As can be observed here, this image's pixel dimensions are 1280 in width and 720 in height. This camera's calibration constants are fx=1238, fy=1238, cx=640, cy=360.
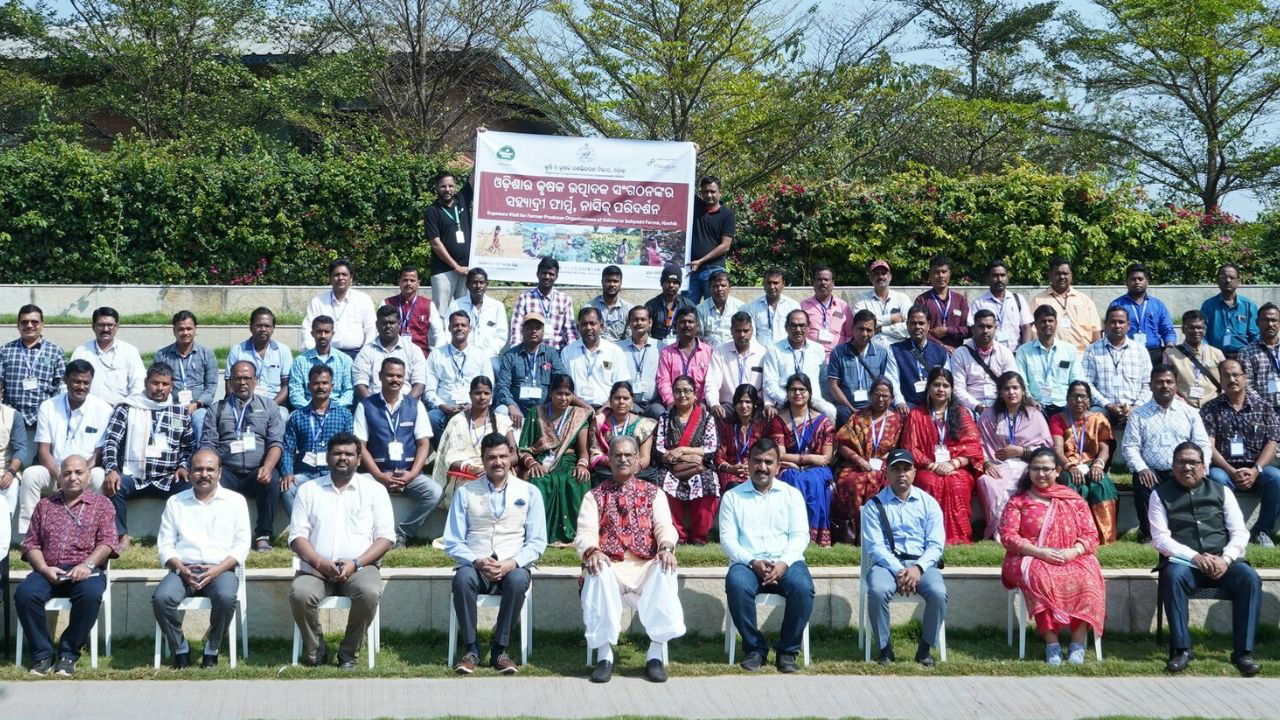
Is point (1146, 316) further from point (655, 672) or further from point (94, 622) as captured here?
point (94, 622)

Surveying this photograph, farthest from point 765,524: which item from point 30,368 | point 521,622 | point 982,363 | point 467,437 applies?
point 30,368

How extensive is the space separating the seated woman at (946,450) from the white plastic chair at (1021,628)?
3.74 feet

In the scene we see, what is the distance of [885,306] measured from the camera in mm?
11867

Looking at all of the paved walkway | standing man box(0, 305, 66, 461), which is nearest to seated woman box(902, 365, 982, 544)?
the paved walkway

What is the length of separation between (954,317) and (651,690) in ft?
19.0

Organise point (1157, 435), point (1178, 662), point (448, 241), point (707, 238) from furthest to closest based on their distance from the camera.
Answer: point (707, 238) < point (448, 241) < point (1157, 435) < point (1178, 662)

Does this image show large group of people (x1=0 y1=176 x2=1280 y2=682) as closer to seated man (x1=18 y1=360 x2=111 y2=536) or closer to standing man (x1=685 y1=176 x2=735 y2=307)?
seated man (x1=18 y1=360 x2=111 y2=536)

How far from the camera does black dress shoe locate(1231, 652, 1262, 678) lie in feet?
24.7

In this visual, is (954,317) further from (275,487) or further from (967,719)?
(275,487)

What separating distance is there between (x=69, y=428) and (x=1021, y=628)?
7.10 metres

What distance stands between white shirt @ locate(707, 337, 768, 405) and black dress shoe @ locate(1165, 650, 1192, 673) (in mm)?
4001

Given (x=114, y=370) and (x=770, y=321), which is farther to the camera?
(x=770, y=321)

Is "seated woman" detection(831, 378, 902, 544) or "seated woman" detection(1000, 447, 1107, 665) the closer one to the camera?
"seated woman" detection(1000, 447, 1107, 665)

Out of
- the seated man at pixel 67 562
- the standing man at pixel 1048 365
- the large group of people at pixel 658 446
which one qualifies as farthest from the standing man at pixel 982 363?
the seated man at pixel 67 562
